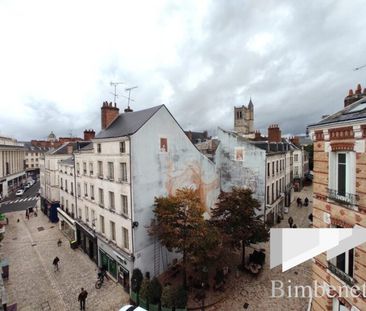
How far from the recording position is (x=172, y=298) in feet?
41.0

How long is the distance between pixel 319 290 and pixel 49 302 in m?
16.8

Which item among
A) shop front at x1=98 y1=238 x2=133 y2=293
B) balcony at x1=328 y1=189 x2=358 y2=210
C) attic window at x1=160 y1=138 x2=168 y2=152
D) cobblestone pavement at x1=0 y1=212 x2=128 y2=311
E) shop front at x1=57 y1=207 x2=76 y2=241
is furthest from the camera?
shop front at x1=57 y1=207 x2=76 y2=241

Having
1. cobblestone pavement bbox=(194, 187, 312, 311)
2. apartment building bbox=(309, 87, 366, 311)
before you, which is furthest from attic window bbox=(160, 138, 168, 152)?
cobblestone pavement bbox=(194, 187, 312, 311)

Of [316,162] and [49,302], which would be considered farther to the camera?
[49,302]

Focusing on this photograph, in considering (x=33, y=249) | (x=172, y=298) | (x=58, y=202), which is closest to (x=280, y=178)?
(x=172, y=298)

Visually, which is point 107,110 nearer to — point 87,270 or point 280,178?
point 87,270

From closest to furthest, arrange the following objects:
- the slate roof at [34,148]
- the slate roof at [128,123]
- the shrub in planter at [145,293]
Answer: the shrub in planter at [145,293] → the slate roof at [128,123] → the slate roof at [34,148]

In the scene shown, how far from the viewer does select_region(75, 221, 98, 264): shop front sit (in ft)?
64.4

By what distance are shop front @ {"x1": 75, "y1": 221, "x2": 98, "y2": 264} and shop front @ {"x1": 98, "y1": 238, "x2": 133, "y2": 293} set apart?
3.44ft

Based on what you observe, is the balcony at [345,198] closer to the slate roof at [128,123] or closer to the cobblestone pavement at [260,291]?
the cobblestone pavement at [260,291]

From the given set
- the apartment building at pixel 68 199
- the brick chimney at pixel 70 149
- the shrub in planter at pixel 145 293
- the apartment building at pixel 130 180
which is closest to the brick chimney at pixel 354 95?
the apartment building at pixel 130 180

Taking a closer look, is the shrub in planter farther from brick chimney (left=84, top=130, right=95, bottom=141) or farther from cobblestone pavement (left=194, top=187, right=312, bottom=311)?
brick chimney (left=84, top=130, right=95, bottom=141)

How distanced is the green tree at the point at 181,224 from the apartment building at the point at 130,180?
1.73 meters

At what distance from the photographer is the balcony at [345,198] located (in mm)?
7488
